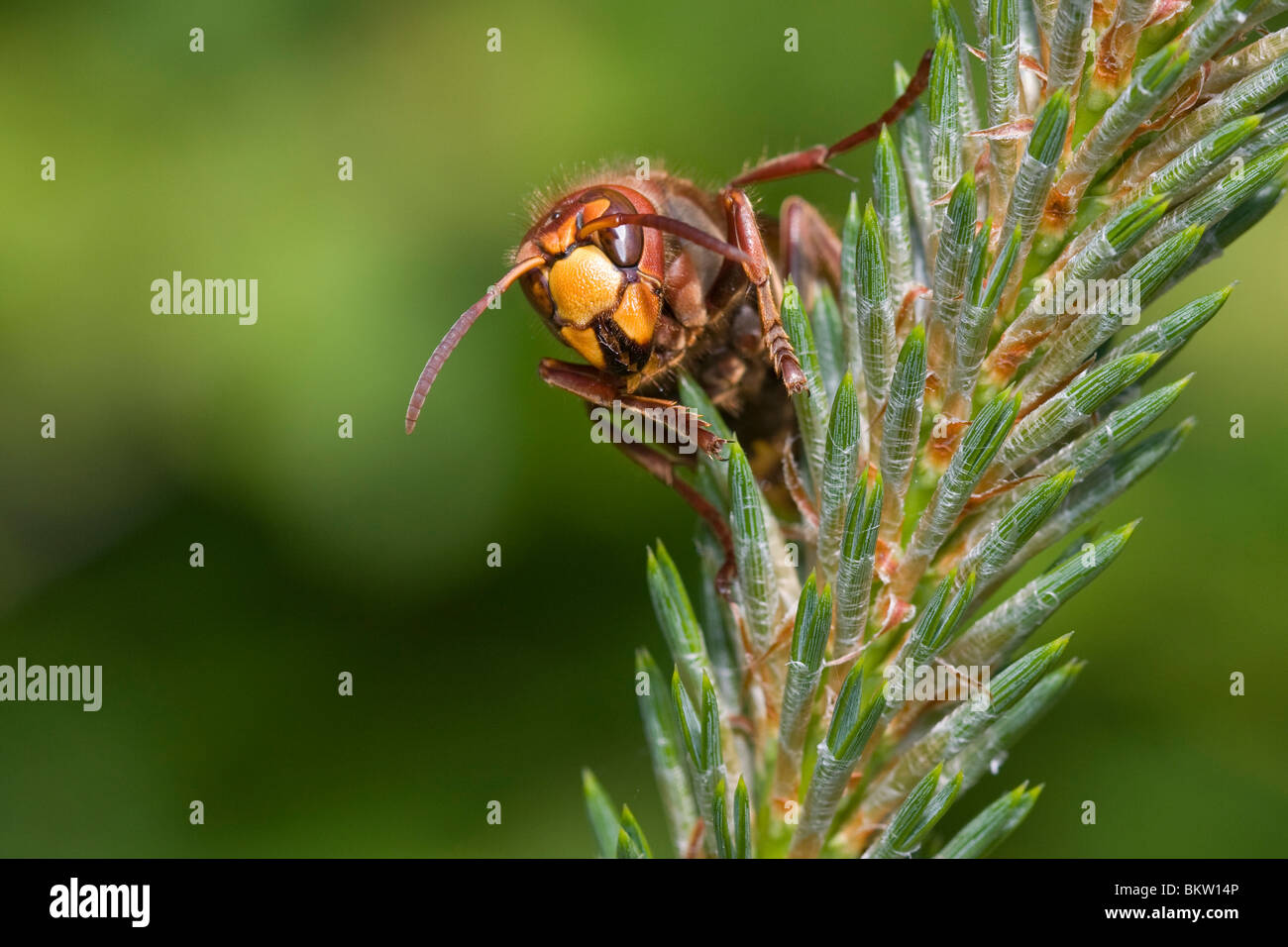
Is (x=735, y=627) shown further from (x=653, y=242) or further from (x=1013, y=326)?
(x=653, y=242)

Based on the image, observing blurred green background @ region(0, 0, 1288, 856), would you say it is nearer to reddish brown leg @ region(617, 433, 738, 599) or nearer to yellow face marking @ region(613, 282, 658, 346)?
reddish brown leg @ region(617, 433, 738, 599)

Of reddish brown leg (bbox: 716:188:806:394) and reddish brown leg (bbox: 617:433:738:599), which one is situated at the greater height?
reddish brown leg (bbox: 716:188:806:394)

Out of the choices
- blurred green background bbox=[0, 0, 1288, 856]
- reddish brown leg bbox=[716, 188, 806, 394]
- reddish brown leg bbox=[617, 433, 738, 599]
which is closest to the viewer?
reddish brown leg bbox=[716, 188, 806, 394]

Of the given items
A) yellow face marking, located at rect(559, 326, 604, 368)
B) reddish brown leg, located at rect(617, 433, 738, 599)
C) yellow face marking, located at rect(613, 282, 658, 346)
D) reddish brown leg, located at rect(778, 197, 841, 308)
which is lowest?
reddish brown leg, located at rect(617, 433, 738, 599)

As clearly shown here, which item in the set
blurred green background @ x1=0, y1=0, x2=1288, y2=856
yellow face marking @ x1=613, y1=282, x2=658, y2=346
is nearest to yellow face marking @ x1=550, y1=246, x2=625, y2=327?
yellow face marking @ x1=613, y1=282, x2=658, y2=346

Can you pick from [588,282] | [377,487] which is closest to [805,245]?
[588,282]

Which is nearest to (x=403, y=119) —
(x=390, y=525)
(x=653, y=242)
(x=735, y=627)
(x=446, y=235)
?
(x=446, y=235)

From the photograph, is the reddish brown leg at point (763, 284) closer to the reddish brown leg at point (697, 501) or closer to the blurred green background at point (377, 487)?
the reddish brown leg at point (697, 501)
